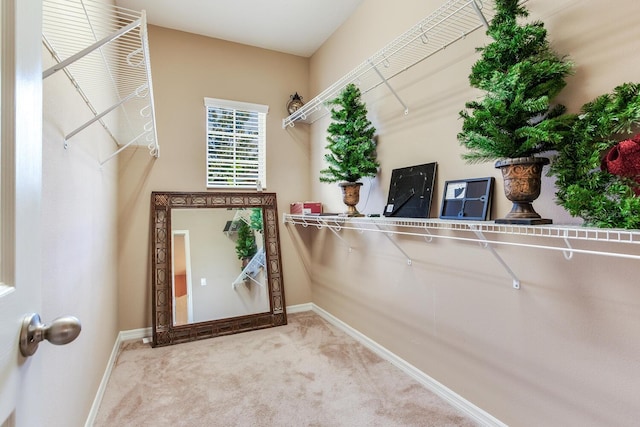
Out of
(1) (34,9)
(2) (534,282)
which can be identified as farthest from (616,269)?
(1) (34,9)

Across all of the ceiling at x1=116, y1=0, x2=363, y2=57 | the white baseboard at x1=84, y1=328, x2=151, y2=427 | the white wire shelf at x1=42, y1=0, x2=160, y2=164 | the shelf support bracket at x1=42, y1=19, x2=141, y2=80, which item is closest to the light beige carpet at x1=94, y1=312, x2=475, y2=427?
the white baseboard at x1=84, y1=328, x2=151, y2=427

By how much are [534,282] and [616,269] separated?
0.32 meters

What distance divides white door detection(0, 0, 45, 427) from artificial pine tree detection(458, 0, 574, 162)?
1408mm

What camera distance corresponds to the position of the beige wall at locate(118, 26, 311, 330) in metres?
2.98

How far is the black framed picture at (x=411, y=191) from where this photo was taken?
80.1 inches

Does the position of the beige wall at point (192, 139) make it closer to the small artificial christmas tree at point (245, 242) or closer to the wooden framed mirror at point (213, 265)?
the wooden framed mirror at point (213, 265)

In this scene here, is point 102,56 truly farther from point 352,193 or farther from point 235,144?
point 235,144

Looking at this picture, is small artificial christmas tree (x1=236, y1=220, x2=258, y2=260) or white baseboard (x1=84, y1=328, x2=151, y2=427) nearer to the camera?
white baseboard (x1=84, y1=328, x2=151, y2=427)

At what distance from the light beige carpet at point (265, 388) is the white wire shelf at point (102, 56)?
155 cm

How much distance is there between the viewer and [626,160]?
104 cm

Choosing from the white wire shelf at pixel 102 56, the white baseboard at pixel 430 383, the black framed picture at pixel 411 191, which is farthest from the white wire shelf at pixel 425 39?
the white baseboard at pixel 430 383

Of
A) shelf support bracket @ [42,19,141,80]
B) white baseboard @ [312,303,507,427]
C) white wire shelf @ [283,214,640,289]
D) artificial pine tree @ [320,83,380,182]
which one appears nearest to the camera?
shelf support bracket @ [42,19,141,80]

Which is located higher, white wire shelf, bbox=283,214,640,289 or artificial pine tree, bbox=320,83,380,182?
artificial pine tree, bbox=320,83,380,182

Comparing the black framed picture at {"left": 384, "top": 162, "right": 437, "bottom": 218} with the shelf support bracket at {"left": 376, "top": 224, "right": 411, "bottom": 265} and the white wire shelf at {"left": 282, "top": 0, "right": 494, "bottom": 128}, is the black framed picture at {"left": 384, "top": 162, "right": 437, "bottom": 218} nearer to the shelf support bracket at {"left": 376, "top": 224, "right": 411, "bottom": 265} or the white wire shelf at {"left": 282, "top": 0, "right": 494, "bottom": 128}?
the shelf support bracket at {"left": 376, "top": 224, "right": 411, "bottom": 265}
